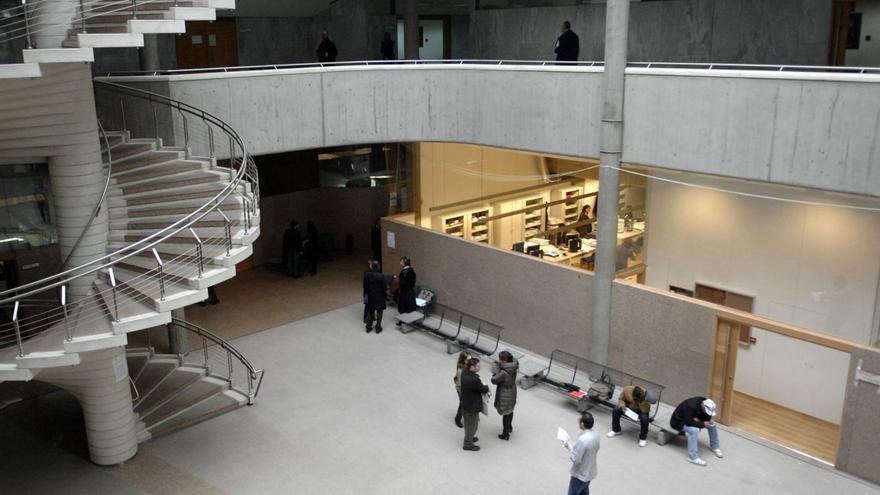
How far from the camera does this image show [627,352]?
12.4 metres

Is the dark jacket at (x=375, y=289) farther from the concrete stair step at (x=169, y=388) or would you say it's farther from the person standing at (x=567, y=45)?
the person standing at (x=567, y=45)

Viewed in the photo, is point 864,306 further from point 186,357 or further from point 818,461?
point 186,357

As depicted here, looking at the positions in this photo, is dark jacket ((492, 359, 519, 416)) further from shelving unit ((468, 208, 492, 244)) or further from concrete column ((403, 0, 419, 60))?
concrete column ((403, 0, 419, 60))

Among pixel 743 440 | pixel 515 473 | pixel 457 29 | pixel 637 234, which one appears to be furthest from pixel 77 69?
pixel 457 29

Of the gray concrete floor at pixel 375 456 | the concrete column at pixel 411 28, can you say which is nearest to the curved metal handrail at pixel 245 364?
the gray concrete floor at pixel 375 456

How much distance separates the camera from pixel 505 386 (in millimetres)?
10617

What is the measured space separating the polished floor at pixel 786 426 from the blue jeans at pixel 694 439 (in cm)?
109

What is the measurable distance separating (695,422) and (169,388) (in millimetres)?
7887


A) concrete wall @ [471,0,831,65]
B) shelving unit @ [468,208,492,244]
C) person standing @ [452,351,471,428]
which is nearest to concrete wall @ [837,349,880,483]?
person standing @ [452,351,471,428]

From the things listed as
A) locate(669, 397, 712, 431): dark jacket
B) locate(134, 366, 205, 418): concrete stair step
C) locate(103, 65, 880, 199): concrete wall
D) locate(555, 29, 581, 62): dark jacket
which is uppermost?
locate(555, 29, 581, 62): dark jacket

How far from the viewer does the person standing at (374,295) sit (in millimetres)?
14461

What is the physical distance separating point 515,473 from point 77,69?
293 inches

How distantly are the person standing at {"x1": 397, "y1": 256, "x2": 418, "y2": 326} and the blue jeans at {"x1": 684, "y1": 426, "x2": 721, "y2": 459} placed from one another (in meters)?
6.30

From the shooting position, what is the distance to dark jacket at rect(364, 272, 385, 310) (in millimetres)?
14453
